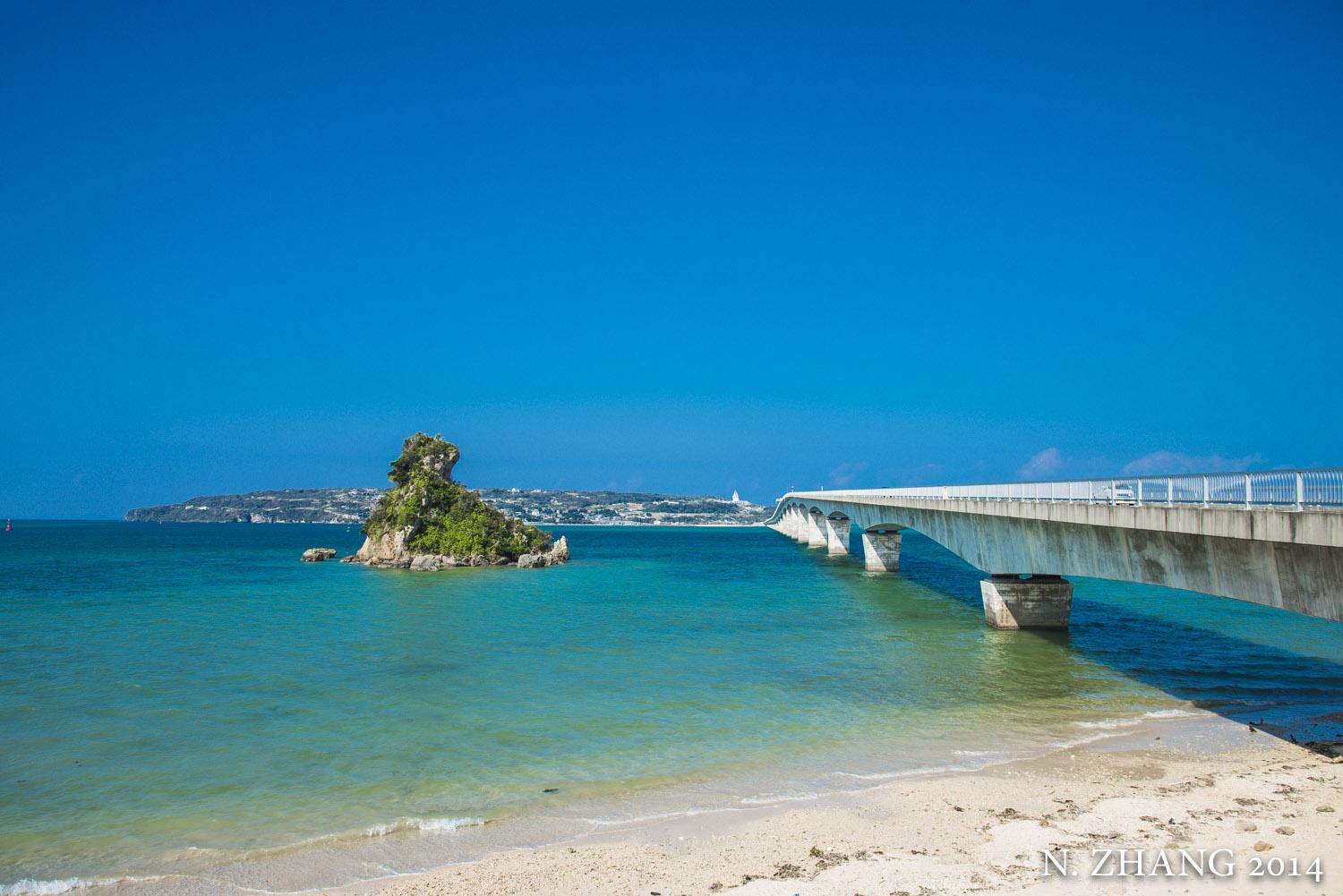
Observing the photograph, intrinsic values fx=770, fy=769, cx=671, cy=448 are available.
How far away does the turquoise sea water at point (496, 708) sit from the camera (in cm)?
1159

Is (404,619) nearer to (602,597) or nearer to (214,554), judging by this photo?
(602,597)

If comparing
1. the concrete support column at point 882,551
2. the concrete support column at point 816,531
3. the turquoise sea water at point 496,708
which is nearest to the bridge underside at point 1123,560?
the turquoise sea water at point 496,708

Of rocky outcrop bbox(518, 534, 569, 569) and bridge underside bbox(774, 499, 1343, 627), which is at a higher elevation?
bridge underside bbox(774, 499, 1343, 627)

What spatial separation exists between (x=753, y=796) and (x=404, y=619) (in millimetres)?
25211

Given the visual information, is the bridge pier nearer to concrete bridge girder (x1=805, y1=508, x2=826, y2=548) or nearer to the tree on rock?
concrete bridge girder (x1=805, y1=508, x2=826, y2=548)

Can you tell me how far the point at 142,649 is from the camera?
2614 centimetres

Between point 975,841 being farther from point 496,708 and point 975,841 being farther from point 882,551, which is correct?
point 882,551

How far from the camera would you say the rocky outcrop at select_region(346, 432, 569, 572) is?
203 ft

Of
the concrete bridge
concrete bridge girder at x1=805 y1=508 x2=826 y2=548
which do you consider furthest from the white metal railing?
concrete bridge girder at x1=805 y1=508 x2=826 y2=548

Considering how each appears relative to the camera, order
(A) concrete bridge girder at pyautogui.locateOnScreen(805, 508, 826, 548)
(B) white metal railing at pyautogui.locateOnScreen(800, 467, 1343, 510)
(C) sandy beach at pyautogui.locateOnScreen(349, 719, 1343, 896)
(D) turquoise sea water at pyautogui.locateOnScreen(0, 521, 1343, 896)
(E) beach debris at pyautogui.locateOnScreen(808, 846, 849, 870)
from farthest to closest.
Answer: (A) concrete bridge girder at pyautogui.locateOnScreen(805, 508, 826, 548) < (B) white metal railing at pyautogui.locateOnScreen(800, 467, 1343, 510) < (D) turquoise sea water at pyautogui.locateOnScreen(0, 521, 1343, 896) < (E) beach debris at pyautogui.locateOnScreen(808, 846, 849, 870) < (C) sandy beach at pyautogui.locateOnScreen(349, 719, 1343, 896)

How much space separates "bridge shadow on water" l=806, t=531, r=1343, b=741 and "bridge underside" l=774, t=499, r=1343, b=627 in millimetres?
1735

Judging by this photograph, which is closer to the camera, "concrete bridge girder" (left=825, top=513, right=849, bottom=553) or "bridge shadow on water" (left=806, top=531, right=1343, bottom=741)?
"bridge shadow on water" (left=806, top=531, right=1343, bottom=741)

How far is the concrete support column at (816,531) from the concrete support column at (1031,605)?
65523 millimetres

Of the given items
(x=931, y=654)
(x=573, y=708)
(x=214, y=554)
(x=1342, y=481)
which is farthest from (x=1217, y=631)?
(x=214, y=554)
